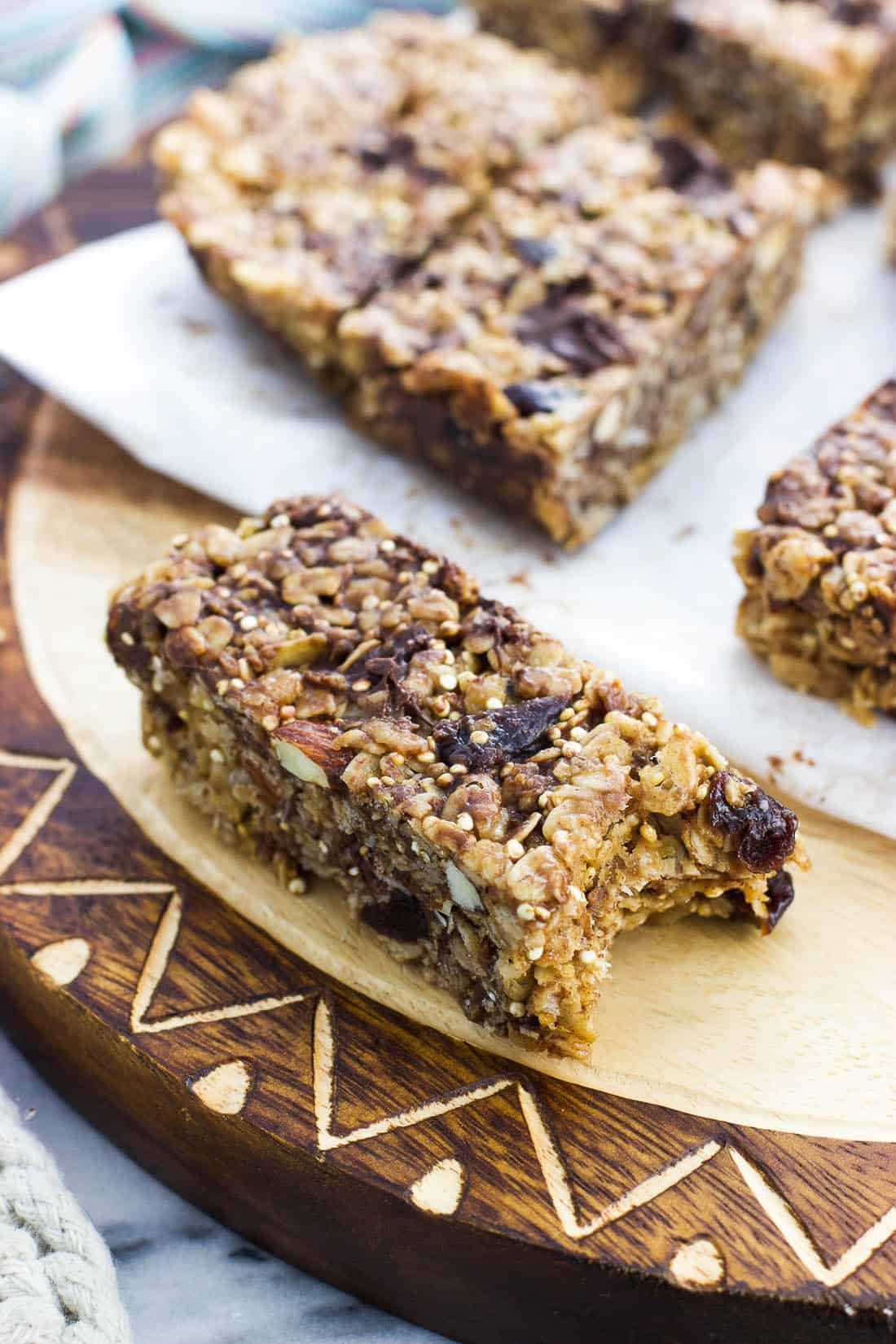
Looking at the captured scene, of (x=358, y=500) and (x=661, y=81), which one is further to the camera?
(x=661, y=81)

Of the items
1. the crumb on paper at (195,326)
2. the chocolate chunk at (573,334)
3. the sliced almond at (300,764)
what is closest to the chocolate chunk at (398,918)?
the sliced almond at (300,764)

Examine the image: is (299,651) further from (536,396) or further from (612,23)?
(612,23)

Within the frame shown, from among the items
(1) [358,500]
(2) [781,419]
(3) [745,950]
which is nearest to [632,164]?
(2) [781,419]

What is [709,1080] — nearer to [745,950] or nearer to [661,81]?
[745,950]

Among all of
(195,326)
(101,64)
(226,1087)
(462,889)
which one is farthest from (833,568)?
(101,64)

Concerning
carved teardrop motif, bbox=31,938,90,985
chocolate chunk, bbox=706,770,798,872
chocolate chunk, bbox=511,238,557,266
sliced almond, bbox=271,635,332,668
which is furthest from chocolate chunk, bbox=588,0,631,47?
carved teardrop motif, bbox=31,938,90,985
